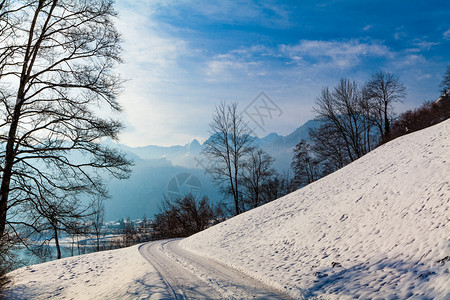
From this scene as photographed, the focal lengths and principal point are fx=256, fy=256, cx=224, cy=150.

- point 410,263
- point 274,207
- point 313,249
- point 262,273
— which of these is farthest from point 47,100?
point 274,207

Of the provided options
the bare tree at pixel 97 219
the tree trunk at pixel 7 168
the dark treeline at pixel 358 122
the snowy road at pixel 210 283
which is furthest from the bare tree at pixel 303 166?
the tree trunk at pixel 7 168

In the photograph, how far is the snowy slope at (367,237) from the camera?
20.0 feet

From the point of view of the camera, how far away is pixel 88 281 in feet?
36.7

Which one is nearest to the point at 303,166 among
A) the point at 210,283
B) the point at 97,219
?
the point at 97,219

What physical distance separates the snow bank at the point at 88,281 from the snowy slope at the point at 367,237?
3454 mm

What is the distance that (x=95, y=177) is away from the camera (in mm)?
A: 9031

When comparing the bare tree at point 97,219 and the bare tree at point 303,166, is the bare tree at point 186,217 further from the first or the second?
the bare tree at point 303,166

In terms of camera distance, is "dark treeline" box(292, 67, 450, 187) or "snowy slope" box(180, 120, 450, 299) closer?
"snowy slope" box(180, 120, 450, 299)

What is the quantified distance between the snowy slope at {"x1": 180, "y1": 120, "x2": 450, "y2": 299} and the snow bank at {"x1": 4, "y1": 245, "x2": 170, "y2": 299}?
11.3 feet

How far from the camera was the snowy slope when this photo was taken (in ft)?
20.0

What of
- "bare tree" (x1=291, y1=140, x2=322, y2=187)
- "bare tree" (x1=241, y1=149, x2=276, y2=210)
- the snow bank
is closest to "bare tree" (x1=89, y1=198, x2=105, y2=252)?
the snow bank

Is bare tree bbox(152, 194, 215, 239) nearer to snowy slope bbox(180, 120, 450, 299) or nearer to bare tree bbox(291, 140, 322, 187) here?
bare tree bbox(291, 140, 322, 187)

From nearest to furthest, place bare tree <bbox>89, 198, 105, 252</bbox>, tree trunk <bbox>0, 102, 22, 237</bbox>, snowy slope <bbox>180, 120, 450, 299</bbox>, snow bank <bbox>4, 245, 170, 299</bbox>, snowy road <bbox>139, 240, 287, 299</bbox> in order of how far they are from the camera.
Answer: snowy slope <bbox>180, 120, 450, 299</bbox> < snowy road <bbox>139, 240, 287, 299</bbox> < tree trunk <bbox>0, 102, 22, 237</bbox> < snow bank <bbox>4, 245, 170, 299</bbox> < bare tree <bbox>89, 198, 105, 252</bbox>

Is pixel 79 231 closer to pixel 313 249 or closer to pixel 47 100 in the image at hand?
pixel 47 100
